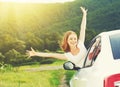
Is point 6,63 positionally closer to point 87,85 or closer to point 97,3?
point 97,3

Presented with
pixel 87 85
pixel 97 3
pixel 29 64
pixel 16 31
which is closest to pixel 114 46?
pixel 87 85

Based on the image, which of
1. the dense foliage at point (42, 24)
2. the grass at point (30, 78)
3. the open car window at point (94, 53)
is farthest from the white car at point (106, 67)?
the dense foliage at point (42, 24)

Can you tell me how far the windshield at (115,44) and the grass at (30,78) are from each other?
11.7 metres

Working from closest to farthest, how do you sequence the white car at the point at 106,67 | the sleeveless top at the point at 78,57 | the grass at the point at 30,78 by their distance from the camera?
the white car at the point at 106,67
the sleeveless top at the point at 78,57
the grass at the point at 30,78

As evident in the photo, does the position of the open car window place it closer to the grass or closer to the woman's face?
the woman's face

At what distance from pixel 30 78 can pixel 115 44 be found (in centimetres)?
1277

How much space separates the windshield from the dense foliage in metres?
13.4

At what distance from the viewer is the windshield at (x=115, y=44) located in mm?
4683

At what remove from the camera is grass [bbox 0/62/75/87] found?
1714cm

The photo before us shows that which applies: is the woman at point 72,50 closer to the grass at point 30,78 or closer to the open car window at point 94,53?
the open car window at point 94,53

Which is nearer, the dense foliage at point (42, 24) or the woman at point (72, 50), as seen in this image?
the woman at point (72, 50)

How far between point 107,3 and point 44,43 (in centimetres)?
397

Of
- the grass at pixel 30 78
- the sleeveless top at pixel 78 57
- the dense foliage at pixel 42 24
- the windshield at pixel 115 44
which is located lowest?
the grass at pixel 30 78

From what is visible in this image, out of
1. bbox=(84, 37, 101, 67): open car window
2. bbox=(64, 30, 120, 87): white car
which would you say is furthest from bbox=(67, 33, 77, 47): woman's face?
bbox=(64, 30, 120, 87): white car
